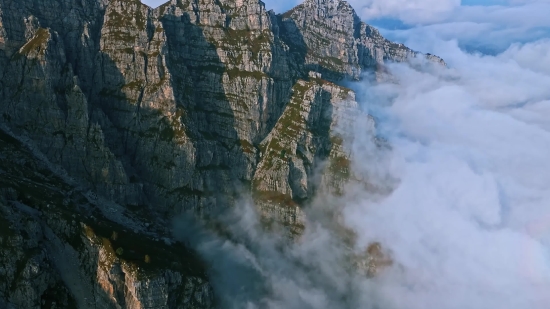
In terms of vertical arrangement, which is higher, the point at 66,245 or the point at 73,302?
the point at 66,245

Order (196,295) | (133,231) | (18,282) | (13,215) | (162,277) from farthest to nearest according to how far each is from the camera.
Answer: (133,231) → (196,295) → (162,277) → (13,215) → (18,282)

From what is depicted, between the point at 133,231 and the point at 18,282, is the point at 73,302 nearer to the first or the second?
the point at 18,282

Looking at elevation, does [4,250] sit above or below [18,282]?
above

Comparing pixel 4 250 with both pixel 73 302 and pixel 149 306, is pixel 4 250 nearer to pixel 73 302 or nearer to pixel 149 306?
pixel 73 302

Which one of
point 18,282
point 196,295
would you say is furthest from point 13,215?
point 196,295

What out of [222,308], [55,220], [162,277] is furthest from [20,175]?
[222,308]

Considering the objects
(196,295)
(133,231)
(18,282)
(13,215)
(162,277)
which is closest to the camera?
(18,282)

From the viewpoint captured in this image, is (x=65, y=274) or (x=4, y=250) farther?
(x=65, y=274)

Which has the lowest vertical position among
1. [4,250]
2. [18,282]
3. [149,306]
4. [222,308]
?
[222,308]

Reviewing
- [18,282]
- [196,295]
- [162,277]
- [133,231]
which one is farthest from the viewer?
[133,231]
